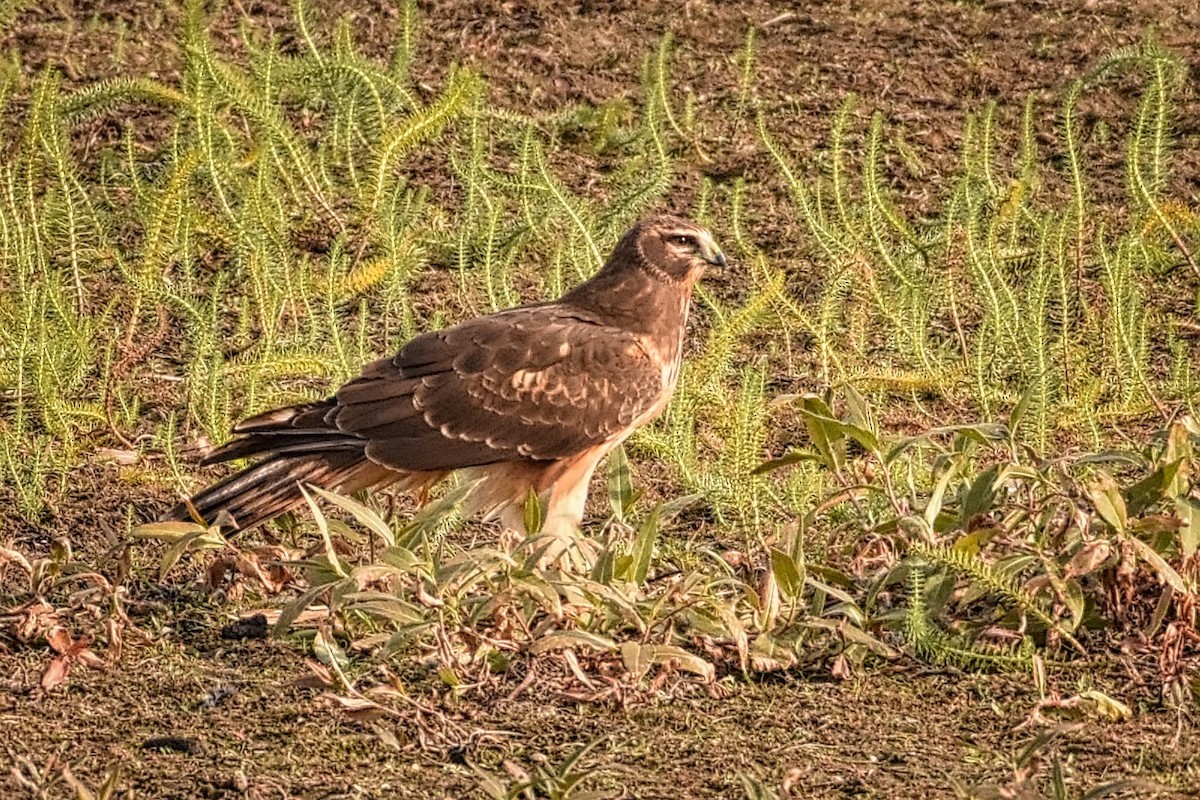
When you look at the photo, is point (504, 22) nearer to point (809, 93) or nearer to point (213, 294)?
point (809, 93)

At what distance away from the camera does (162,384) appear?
795cm

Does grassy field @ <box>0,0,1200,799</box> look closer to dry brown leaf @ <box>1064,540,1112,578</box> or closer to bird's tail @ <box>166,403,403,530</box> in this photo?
dry brown leaf @ <box>1064,540,1112,578</box>

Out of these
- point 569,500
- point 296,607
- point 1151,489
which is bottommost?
point 569,500

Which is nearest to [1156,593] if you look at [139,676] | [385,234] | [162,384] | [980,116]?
[139,676]

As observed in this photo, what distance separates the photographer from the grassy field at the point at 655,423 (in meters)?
5.26

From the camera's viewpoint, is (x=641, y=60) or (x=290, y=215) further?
(x=641, y=60)

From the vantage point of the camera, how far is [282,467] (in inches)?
253

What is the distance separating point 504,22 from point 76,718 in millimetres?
5970

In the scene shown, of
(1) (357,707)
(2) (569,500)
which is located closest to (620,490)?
(2) (569,500)

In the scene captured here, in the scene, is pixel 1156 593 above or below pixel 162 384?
above

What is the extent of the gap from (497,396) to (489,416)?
0.07 meters

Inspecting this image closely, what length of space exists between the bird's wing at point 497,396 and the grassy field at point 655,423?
20 centimetres

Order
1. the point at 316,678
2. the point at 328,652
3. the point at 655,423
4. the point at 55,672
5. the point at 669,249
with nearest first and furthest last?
the point at 316,678, the point at 328,652, the point at 55,672, the point at 669,249, the point at 655,423

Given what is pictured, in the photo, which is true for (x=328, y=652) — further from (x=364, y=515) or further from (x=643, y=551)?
(x=643, y=551)
